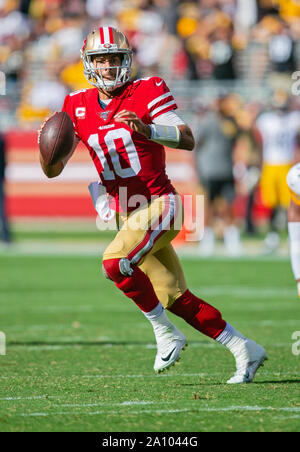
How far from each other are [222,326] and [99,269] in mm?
5831

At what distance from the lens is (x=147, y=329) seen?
267 inches

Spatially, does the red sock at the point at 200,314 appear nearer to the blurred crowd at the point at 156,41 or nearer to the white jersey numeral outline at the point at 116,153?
the white jersey numeral outline at the point at 116,153

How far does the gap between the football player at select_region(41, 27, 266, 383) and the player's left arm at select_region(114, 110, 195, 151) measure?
0.04ft

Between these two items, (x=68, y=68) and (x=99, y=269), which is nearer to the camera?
(x=99, y=269)

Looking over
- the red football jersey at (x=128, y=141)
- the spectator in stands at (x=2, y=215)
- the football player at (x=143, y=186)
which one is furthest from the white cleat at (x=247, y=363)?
the spectator in stands at (x=2, y=215)

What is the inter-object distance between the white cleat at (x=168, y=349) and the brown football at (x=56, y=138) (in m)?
1.04

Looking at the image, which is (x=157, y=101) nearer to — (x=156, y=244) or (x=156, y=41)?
(x=156, y=244)

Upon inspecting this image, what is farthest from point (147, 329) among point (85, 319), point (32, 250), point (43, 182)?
point (43, 182)

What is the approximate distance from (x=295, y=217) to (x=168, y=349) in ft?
3.32

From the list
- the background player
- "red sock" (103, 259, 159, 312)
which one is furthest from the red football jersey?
the background player

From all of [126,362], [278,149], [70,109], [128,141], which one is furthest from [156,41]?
[128,141]

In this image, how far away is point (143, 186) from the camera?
15.2ft

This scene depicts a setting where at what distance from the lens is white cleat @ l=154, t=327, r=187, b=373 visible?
183 inches

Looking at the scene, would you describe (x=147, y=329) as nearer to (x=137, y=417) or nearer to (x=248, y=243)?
(x=137, y=417)
